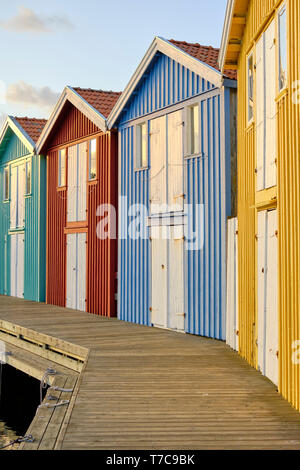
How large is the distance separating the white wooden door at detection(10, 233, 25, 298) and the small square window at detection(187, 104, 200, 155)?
36.3 feet

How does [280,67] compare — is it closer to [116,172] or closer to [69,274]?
[116,172]

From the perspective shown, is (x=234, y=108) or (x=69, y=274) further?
(x=69, y=274)

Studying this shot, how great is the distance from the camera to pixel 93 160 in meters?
17.0

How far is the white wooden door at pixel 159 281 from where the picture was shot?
1337 cm

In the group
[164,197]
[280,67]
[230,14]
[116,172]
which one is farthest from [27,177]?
[280,67]

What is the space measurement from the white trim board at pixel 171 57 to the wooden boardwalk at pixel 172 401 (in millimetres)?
5099

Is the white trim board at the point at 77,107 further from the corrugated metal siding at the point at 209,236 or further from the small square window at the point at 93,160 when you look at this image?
the corrugated metal siding at the point at 209,236

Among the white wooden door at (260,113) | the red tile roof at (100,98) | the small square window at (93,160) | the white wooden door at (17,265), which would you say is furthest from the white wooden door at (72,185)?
the white wooden door at (260,113)

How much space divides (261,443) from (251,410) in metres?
1.14

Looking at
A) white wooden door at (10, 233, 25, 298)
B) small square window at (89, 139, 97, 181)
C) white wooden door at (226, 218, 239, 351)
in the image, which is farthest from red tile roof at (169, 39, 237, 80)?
white wooden door at (10, 233, 25, 298)

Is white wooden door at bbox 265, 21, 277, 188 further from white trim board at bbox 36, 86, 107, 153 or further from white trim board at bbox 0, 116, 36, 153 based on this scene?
white trim board at bbox 0, 116, 36, 153

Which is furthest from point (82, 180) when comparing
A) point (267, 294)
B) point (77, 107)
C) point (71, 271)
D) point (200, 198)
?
point (267, 294)

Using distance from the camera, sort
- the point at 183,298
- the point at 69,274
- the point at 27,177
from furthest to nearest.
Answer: the point at 27,177, the point at 69,274, the point at 183,298

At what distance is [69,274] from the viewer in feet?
→ 60.5
